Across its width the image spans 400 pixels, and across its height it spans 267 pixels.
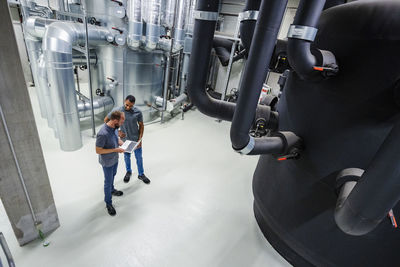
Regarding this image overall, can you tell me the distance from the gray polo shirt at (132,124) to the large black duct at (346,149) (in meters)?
1.81

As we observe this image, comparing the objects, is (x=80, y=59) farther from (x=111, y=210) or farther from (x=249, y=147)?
(x=249, y=147)

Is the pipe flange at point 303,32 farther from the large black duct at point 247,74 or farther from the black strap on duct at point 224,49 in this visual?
the black strap on duct at point 224,49

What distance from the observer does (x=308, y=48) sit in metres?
1.39

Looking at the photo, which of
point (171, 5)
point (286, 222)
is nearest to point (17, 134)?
point (286, 222)

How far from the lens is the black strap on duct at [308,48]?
1.31 metres

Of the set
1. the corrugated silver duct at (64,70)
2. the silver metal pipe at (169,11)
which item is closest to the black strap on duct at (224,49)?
the silver metal pipe at (169,11)

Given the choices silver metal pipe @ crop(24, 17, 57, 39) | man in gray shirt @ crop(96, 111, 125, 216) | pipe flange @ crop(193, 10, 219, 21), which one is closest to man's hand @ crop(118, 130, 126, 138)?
man in gray shirt @ crop(96, 111, 125, 216)

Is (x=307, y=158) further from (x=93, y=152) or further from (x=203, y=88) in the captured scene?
(x=93, y=152)

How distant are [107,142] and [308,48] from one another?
1964 millimetres

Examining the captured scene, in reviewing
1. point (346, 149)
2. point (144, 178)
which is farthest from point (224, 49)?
point (346, 149)

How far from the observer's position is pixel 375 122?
1.37 m

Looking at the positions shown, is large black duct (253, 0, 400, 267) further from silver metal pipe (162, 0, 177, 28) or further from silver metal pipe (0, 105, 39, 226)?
silver metal pipe (162, 0, 177, 28)

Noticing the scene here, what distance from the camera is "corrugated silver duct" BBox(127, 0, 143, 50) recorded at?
3350mm

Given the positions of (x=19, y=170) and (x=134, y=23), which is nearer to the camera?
(x=19, y=170)
